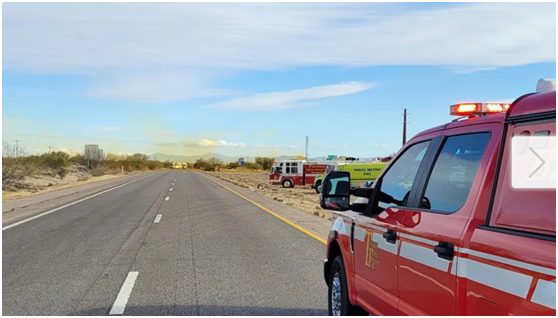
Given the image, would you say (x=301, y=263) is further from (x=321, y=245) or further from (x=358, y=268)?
(x=358, y=268)

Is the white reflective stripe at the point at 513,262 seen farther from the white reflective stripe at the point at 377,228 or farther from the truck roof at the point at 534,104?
the white reflective stripe at the point at 377,228

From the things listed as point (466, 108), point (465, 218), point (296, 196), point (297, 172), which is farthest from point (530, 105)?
point (297, 172)

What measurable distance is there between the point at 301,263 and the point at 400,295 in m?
5.53

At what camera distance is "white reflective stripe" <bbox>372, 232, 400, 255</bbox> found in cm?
383

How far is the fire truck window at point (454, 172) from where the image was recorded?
3297 mm

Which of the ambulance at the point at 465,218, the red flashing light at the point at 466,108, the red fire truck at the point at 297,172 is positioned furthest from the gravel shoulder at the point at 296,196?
the red flashing light at the point at 466,108

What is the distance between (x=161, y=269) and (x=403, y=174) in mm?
5388

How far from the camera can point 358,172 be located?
38.1 metres

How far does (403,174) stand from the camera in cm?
443

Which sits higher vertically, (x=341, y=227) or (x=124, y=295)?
(x=341, y=227)

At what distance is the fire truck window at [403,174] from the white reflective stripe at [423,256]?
56cm

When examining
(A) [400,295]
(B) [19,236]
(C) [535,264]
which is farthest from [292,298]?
(B) [19,236]

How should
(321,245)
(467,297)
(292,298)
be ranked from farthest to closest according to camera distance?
(321,245)
(292,298)
(467,297)

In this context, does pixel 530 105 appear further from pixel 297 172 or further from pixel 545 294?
pixel 297 172
